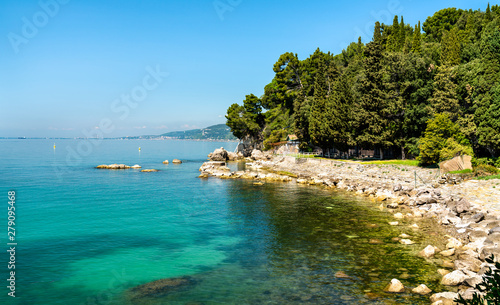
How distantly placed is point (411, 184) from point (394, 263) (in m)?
23.7

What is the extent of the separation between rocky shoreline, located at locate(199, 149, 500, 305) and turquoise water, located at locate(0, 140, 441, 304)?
131 cm

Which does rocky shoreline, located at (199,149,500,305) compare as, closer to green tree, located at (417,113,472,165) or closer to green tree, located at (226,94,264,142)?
green tree, located at (417,113,472,165)

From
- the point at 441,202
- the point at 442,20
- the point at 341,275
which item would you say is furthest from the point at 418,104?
the point at 442,20

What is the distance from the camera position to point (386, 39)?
324ft

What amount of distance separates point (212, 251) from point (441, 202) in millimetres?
20989

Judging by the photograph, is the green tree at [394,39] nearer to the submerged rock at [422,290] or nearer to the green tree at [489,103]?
the green tree at [489,103]

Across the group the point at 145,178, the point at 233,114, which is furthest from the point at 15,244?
the point at 233,114

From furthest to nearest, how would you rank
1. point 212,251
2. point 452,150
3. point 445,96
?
point 445,96 → point 452,150 → point 212,251

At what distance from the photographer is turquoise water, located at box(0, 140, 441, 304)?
49.2 ft

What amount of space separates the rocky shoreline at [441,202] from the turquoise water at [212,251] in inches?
51.4

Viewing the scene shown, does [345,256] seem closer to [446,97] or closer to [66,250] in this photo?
[66,250]

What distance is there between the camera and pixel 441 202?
28.7 metres

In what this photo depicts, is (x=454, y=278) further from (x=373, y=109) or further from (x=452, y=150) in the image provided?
(x=373, y=109)

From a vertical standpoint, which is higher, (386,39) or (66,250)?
(386,39)
